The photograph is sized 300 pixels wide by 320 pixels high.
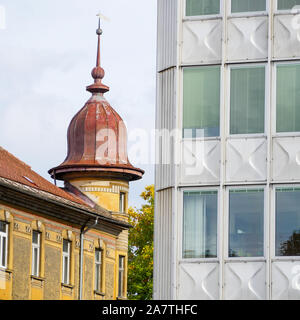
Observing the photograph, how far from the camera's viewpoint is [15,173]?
5275 cm

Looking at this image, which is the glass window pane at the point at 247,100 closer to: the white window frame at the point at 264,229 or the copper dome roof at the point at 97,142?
the white window frame at the point at 264,229

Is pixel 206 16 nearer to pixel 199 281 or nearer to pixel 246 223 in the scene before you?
pixel 246 223

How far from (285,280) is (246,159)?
8.55ft

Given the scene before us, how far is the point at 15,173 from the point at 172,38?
24.7 metres

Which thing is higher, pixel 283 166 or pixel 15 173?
pixel 15 173

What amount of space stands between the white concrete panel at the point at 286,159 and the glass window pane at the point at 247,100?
1.91 ft

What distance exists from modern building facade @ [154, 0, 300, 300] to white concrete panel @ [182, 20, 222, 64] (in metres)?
0.02

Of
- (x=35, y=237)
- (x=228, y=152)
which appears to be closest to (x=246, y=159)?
(x=228, y=152)

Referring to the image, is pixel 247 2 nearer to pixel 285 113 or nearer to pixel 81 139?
pixel 285 113

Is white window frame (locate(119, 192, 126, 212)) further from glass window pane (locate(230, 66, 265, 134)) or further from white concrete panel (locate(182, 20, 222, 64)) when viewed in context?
glass window pane (locate(230, 66, 265, 134))

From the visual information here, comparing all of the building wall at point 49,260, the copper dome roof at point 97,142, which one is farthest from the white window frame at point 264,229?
the copper dome roof at point 97,142
